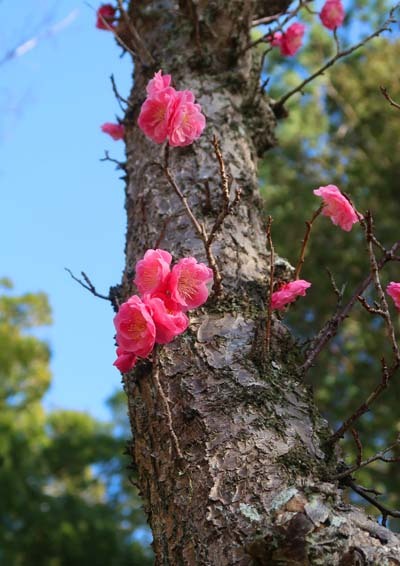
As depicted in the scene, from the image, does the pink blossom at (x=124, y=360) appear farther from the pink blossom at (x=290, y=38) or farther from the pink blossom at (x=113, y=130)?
the pink blossom at (x=290, y=38)

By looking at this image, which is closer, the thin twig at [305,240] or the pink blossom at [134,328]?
the pink blossom at [134,328]

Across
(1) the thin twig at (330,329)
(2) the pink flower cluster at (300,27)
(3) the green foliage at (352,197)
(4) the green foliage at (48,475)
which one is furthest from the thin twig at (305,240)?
(4) the green foliage at (48,475)

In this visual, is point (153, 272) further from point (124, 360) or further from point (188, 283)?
point (124, 360)

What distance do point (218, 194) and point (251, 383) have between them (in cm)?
64

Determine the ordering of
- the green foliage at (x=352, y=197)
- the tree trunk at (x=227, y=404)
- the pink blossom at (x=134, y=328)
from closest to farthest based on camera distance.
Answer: the tree trunk at (x=227, y=404), the pink blossom at (x=134, y=328), the green foliage at (x=352, y=197)

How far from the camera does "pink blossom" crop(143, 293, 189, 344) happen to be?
4.58ft

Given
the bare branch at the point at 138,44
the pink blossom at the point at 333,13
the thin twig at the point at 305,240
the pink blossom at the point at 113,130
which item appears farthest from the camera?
the pink blossom at the point at 333,13

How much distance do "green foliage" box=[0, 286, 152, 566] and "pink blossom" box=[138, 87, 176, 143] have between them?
5.31m

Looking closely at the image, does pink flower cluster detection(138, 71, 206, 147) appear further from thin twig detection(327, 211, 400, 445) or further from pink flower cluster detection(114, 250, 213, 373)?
thin twig detection(327, 211, 400, 445)

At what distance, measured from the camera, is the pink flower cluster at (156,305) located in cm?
139

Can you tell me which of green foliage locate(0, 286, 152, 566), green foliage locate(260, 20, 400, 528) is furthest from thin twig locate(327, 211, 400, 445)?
green foliage locate(0, 286, 152, 566)

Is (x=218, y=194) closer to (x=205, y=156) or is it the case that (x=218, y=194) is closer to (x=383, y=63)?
(x=205, y=156)

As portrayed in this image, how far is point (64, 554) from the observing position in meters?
7.62

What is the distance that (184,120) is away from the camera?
5.69ft
